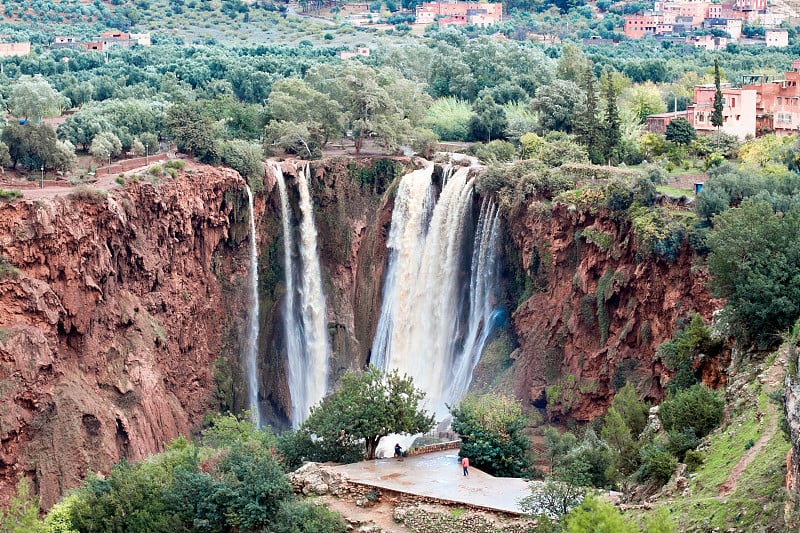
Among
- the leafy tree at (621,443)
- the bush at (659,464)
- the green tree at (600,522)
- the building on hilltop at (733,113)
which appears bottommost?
the leafy tree at (621,443)

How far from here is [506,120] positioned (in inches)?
3664

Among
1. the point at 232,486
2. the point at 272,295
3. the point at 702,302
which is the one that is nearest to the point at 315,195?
the point at 272,295

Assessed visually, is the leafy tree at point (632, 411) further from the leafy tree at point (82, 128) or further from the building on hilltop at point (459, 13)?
the building on hilltop at point (459, 13)

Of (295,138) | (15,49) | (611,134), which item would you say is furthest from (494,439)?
(15,49)

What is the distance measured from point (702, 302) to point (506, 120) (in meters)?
36.1

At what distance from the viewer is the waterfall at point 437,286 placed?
246ft

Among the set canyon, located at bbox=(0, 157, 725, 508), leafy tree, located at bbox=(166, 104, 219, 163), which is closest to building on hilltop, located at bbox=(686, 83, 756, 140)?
canyon, located at bbox=(0, 157, 725, 508)

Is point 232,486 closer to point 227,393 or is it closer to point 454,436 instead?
point 454,436

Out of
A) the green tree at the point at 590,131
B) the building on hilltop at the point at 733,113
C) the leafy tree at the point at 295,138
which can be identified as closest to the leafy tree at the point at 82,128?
the leafy tree at the point at 295,138

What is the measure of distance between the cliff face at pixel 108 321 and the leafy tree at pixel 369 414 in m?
11.9

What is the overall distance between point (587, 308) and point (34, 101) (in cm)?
4392

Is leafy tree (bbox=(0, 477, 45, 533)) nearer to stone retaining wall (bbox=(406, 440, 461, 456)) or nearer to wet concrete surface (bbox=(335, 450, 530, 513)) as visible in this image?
wet concrete surface (bbox=(335, 450, 530, 513))

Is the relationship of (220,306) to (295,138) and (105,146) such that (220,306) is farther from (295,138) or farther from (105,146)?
(295,138)

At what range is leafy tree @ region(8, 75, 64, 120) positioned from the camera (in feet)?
307
